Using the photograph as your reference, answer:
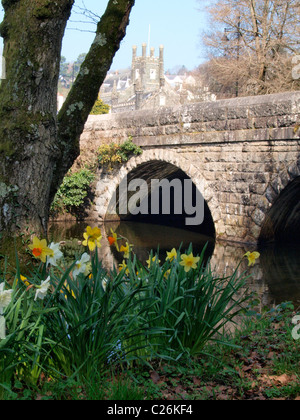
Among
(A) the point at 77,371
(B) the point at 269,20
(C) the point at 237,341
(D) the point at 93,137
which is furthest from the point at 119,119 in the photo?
(A) the point at 77,371

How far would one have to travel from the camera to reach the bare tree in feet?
65.4

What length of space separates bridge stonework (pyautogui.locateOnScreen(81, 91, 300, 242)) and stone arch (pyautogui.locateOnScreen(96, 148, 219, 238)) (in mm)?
22

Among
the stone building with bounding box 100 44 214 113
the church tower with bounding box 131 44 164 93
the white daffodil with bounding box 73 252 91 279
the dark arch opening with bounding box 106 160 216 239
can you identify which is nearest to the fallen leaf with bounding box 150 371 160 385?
the white daffodil with bounding box 73 252 91 279

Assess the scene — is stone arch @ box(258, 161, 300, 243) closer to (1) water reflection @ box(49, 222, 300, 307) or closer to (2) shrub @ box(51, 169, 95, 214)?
(1) water reflection @ box(49, 222, 300, 307)

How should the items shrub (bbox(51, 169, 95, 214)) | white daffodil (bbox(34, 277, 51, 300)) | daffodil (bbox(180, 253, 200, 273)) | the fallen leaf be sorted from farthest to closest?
1. shrub (bbox(51, 169, 95, 214))
2. daffodil (bbox(180, 253, 200, 273))
3. the fallen leaf
4. white daffodil (bbox(34, 277, 51, 300))

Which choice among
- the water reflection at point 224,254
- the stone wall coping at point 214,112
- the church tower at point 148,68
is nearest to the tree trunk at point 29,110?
the water reflection at point 224,254

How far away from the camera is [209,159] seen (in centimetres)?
1163

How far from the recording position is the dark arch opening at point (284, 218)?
10.8 meters

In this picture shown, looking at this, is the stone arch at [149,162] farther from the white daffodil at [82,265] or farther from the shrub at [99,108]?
the shrub at [99,108]

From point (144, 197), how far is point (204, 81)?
14637mm

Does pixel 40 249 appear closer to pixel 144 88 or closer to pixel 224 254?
pixel 224 254

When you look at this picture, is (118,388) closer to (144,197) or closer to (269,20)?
(144,197)

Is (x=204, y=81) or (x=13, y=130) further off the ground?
(x=204, y=81)

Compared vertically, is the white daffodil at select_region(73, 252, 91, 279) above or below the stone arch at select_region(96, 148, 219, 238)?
below
